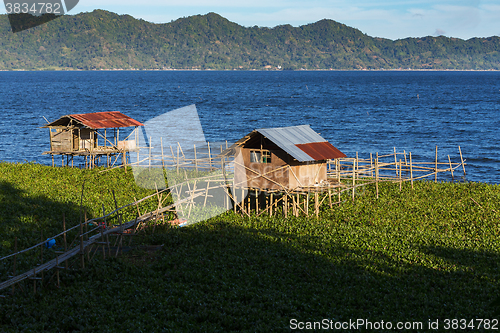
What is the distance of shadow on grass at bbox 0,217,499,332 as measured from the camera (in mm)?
15367

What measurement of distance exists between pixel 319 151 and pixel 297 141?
1497 mm

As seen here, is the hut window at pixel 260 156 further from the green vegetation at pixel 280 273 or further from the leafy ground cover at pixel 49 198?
the leafy ground cover at pixel 49 198

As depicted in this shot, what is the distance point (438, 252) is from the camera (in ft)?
71.9

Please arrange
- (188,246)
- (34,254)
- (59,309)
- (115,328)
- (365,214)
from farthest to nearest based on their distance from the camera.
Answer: (365,214)
(188,246)
(34,254)
(59,309)
(115,328)

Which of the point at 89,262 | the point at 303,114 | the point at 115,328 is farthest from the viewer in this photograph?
the point at 303,114

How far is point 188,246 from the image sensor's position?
897 inches

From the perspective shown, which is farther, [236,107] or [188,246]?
[236,107]

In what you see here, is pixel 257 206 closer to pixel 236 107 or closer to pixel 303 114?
pixel 303 114

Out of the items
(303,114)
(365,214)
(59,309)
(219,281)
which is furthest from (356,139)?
(59,309)

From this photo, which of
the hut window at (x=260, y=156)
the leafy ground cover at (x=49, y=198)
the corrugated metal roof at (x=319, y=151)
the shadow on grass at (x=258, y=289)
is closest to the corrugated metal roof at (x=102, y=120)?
the leafy ground cover at (x=49, y=198)

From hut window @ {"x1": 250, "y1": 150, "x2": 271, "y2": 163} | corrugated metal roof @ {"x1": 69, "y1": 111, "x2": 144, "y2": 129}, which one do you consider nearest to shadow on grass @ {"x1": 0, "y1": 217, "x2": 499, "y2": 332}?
hut window @ {"x1": 250, "y1": 150, "x2": 271, "y2": 163}

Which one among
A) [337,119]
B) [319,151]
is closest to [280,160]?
[319,151]

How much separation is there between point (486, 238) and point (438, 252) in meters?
3.90

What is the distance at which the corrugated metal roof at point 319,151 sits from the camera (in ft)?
94.0
